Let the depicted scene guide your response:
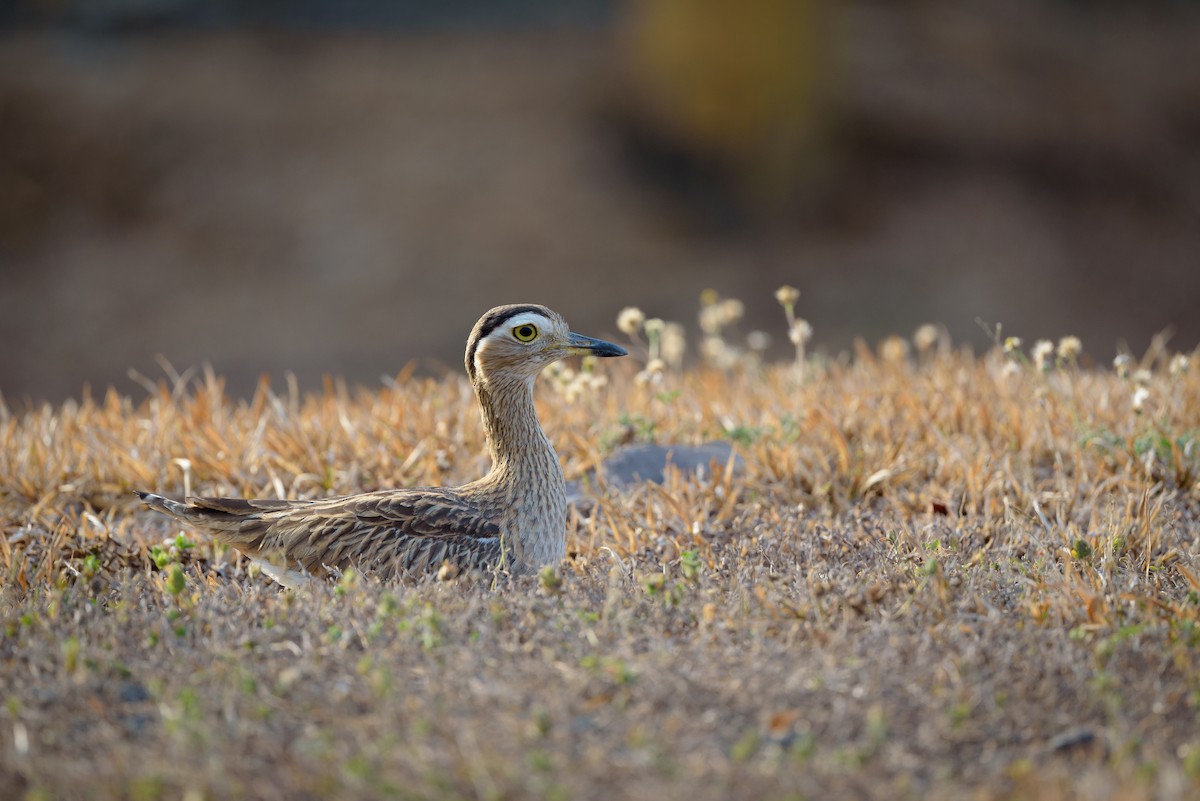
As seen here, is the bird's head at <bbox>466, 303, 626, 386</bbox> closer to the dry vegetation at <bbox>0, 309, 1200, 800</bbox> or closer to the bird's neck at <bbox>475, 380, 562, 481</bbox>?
the bird's neck at <bbox>475, 380, 562, 481</bbox>

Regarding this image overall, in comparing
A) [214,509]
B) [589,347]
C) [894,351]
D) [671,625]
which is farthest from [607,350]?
[894,351]

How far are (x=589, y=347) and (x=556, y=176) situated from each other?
42.7 ft

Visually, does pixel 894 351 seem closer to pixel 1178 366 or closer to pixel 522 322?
pixel 1178 366

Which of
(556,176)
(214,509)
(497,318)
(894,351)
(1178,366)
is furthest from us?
(556,176)

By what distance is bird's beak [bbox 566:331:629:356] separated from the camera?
4566 mm

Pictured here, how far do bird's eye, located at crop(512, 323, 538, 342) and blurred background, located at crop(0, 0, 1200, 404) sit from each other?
9.98 m

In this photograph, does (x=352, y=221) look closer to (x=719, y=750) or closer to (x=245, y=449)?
(x=245, y=449)

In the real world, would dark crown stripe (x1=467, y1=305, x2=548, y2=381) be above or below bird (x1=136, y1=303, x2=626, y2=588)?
above

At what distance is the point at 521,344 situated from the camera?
455cm

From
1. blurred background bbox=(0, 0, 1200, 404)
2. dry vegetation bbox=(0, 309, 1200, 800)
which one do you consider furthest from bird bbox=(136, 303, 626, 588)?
blurred background bbox=(0, 0, 1200, 404)

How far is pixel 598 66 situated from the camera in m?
18.7

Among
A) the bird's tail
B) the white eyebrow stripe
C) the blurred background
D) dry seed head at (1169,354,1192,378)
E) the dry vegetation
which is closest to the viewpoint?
the dry vegetation

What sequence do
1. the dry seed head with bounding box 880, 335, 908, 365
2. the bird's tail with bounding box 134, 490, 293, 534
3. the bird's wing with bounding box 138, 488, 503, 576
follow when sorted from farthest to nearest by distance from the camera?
the dry seed head with bounding box 880, 335, 908, 365
the bird's tail with bounding box 134, 490, 293, 534
the bird's wing with bounding box 138, 488, 503, 576

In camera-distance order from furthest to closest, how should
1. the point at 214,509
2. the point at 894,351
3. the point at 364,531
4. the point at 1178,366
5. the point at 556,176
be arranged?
1. the point at 556,176
2. the point at 894,351
3. the point at 1178,366
4. the point at 214,509
5. the point at 364,531
